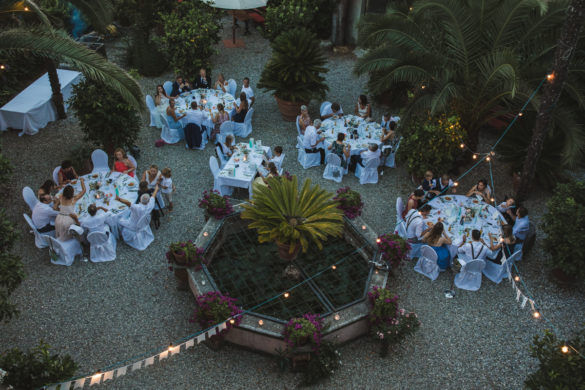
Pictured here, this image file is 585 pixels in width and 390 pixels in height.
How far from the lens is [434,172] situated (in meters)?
10.3

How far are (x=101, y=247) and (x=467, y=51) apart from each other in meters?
8.50

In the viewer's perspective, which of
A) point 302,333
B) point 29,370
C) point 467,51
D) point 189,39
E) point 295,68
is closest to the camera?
point 29,370

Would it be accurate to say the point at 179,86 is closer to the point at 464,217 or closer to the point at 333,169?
the point at 333,169

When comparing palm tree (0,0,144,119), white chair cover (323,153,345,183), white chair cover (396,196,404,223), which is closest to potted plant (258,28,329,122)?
white chair cover (323,153,345,183)

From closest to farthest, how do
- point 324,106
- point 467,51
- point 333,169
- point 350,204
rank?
point 350,204, point 467,51, point 333,169, point 324,106

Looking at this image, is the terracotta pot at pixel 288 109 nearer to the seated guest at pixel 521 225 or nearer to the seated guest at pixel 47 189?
the seated guest at pixel 47 189

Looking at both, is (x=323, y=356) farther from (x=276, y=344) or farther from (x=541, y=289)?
(x=541, y=289)

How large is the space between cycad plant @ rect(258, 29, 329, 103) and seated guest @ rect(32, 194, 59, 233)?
638 cm

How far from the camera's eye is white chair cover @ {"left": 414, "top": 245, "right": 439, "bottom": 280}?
27.9ft

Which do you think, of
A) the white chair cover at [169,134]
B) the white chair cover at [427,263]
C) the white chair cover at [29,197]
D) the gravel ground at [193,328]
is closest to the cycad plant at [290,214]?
the gravel ground at [193,328]

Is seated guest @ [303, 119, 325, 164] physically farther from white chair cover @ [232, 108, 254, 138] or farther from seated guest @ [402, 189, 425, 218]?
seated guest @ [402, 189, 425, 218]

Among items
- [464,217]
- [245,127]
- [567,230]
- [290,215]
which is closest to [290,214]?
[290,215]

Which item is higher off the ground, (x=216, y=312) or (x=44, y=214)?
(x=44, y=214)

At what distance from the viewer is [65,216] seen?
28.3ft
